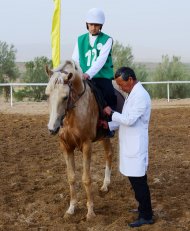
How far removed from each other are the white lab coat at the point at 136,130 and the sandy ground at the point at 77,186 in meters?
0.68

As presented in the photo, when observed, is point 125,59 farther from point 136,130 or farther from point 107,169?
point 136,130

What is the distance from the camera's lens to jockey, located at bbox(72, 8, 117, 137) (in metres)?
6.01

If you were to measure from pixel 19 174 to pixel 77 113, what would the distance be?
2527 millimetres

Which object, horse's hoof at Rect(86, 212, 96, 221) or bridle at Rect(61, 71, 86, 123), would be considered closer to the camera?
bridle at Rect(61, 71, 86, 123)

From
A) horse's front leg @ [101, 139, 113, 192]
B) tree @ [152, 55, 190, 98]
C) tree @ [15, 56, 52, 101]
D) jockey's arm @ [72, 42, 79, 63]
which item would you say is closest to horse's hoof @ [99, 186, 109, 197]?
horse's front leg @ [101, 139, 113, 192]

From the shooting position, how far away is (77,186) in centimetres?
701

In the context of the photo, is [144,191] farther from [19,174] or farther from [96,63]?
[19,174]

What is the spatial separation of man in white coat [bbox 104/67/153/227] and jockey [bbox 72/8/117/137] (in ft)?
2.49

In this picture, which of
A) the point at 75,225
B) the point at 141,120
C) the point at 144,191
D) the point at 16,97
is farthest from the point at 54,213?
the point at 16,97

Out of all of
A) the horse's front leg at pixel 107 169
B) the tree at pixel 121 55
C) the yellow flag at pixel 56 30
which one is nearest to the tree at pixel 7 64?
the tree at pixel 121 55

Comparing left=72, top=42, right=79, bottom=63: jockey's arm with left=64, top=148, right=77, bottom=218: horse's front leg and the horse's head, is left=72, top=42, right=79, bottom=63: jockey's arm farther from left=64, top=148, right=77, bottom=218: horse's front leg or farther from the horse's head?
left=64, top=148, right=77, bottom=218: horse's front leg

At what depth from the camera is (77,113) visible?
A: 5602mm

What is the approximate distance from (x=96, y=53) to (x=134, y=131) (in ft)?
4.78

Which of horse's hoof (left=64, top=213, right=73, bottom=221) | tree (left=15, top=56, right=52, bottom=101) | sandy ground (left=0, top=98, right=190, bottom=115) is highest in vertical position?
tree (left=15, top=56, right=52, bottom=101)
